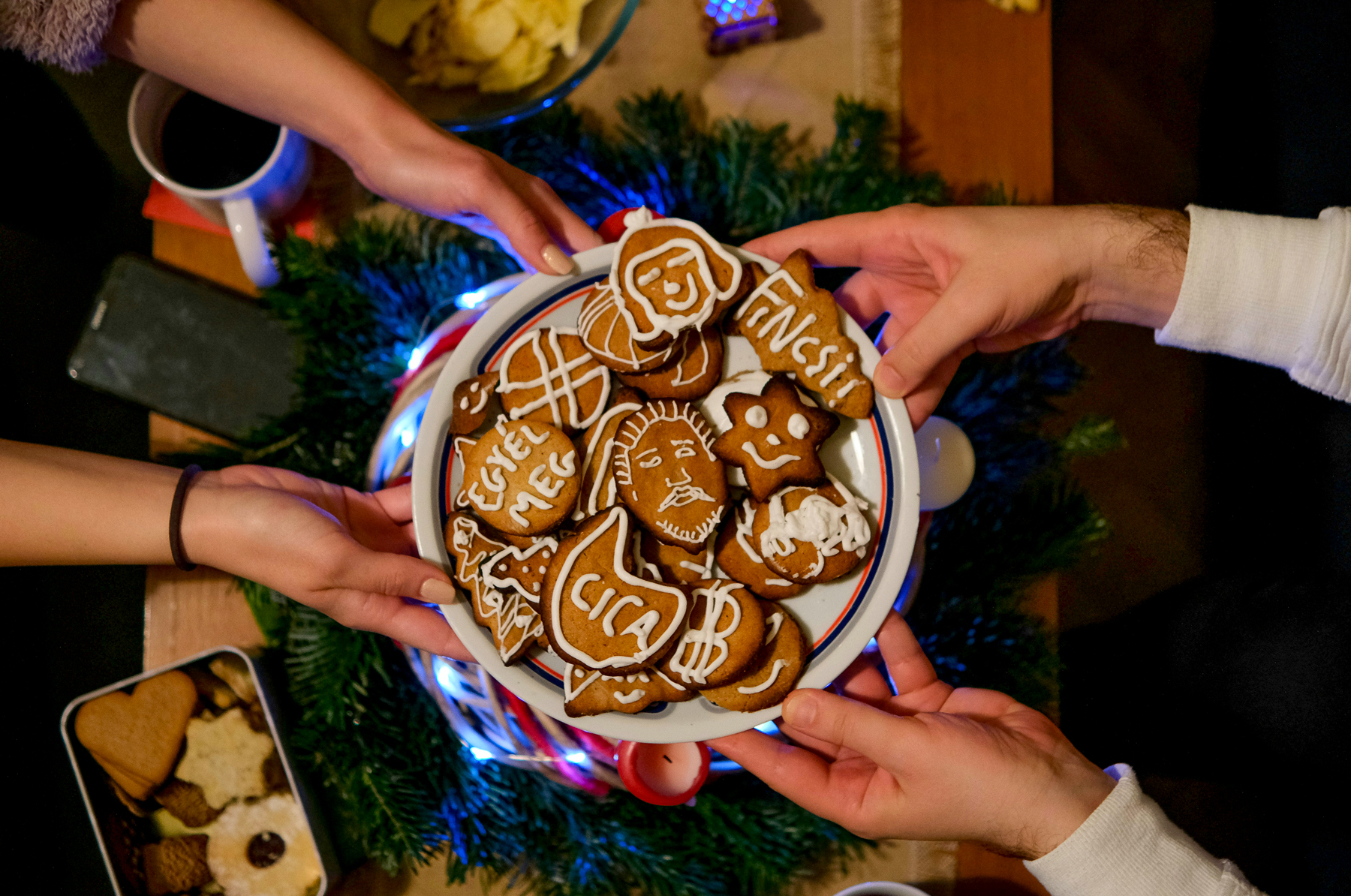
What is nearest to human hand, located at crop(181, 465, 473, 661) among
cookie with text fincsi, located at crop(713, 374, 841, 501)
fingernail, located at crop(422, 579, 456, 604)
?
fingernail, located at crop(422, 579, 456, 604)

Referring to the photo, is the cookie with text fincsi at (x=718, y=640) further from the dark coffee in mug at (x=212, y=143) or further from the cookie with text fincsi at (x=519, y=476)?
the dark coffee in mug at (x=212, y=143)

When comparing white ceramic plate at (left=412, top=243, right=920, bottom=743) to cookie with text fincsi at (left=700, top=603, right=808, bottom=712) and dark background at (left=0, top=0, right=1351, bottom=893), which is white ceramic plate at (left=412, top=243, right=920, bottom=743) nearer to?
cookie with text fincsi at (left=700, top=603, right=808, bottom=712)

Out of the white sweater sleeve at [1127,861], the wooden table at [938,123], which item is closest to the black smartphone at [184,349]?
the wooden table at [938,123]

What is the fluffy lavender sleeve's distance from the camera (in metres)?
0.93

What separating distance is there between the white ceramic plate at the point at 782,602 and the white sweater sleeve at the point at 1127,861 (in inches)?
11.7

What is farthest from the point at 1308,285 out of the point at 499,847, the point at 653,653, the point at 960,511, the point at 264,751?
the point at 264,751

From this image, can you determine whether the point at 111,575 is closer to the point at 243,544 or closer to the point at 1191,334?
the point at 243,544

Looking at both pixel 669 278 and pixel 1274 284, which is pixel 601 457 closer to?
pixel 669 278

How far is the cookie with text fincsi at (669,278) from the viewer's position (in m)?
0.85

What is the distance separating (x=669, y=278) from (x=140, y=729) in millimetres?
851

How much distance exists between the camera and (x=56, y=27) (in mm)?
949

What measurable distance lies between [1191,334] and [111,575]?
1.56m

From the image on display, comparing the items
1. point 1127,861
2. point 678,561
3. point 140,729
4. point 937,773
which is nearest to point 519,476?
point 678,561

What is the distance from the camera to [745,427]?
0.87 metres
